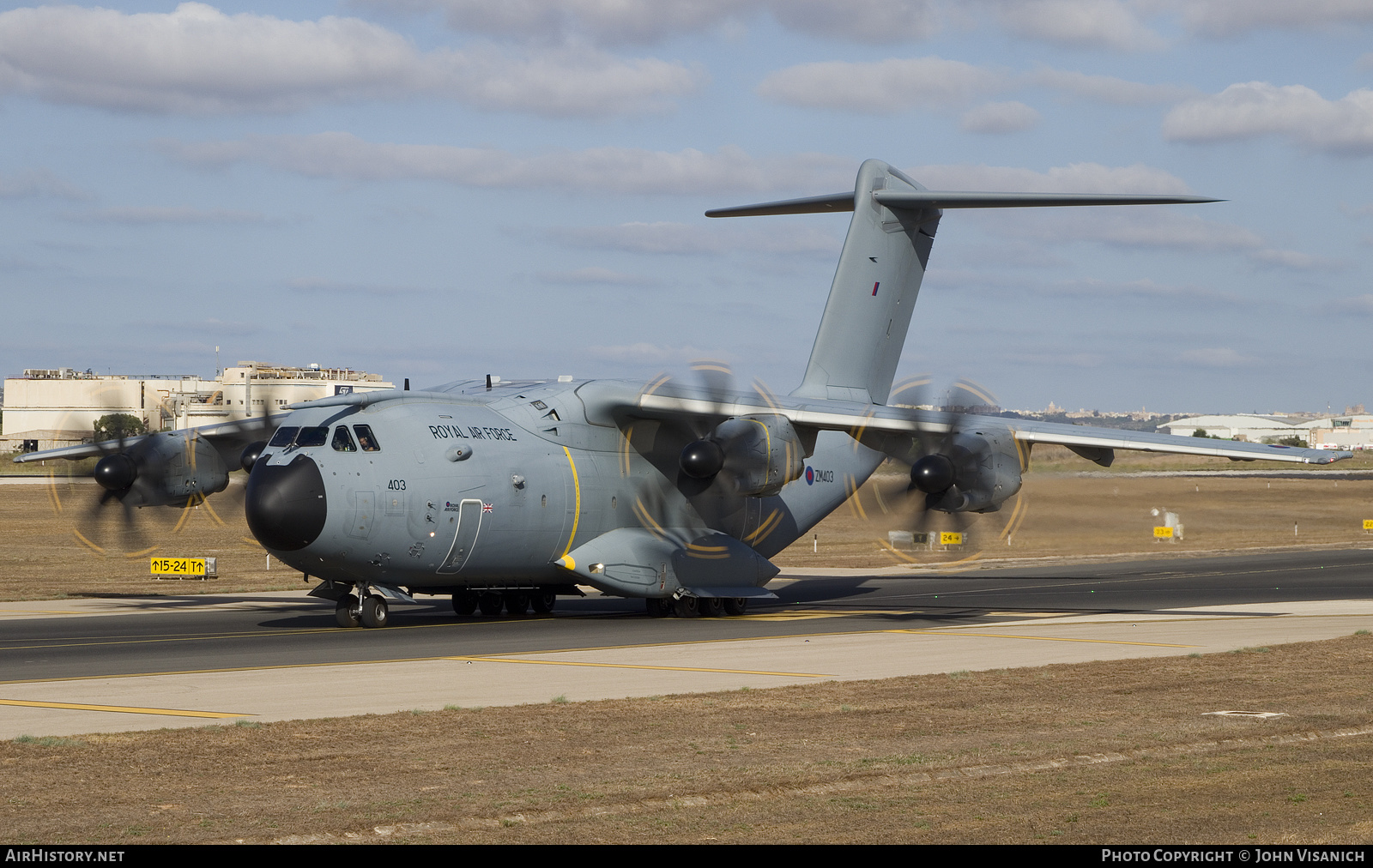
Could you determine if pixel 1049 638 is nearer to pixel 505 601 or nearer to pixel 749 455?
pixel 749 455

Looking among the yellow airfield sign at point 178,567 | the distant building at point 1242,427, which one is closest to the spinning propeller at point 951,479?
the yellow airfield sign at point 178,567

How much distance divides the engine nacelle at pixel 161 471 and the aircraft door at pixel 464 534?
19.2 ft

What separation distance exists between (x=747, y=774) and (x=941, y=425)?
1355cm

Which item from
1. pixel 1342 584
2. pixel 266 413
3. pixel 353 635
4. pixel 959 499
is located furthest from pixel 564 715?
pixel 1342 584

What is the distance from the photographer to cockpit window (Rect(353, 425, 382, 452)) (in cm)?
2130

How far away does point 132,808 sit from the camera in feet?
27.8

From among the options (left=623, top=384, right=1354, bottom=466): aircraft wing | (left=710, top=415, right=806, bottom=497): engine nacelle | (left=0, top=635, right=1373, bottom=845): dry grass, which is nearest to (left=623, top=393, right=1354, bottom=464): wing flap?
(left=623, top=384, right=1354, bottom=466): aircraft wing

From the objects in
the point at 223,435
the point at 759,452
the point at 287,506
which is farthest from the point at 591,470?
the point at 223,435

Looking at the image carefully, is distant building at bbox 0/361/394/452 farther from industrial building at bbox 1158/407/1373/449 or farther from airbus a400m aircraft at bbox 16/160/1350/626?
industrial building at bbox 1158/407/1373/449

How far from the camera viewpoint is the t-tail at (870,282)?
28.3 meters

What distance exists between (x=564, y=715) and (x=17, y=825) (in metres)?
5.23

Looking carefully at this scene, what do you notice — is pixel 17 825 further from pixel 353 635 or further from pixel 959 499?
pixel 959 499

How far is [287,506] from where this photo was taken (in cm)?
2002

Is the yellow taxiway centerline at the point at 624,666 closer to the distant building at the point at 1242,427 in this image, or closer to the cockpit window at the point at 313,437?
the cockpit window at the point at 313,437
